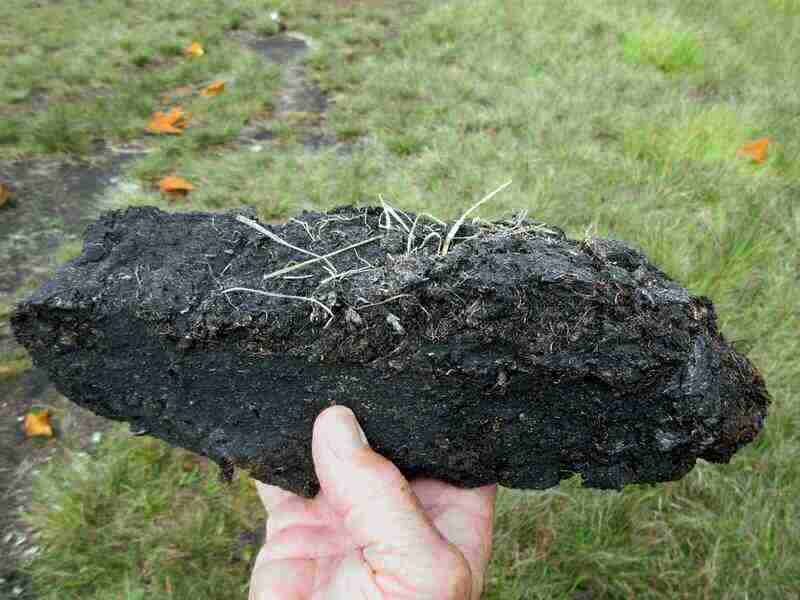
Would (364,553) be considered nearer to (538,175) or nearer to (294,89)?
(538,175)

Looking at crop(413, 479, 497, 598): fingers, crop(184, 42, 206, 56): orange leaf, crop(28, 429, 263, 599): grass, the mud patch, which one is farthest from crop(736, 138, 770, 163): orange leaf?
crop(184, 42, 206, 56): orange leaf

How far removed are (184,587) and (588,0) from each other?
21.1ft

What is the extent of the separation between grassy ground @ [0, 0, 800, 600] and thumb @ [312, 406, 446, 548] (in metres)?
0.81

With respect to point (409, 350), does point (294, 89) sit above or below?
below

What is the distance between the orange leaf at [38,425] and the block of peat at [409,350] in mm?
889

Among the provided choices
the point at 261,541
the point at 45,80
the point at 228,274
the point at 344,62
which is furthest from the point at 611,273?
the point at 45,80

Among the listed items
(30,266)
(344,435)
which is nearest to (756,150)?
(344,435)

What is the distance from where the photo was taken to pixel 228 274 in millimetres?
1636

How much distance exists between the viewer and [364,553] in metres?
1.36

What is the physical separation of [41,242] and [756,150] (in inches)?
171

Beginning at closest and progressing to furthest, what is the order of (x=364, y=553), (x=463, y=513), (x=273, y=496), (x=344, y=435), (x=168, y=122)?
(x=364, y=553) < (x=344, y=435) < (x=463, y=513) < (x=273, y=496) < (x=168, y=122)

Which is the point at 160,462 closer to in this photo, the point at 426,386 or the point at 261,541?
the point at 261,541

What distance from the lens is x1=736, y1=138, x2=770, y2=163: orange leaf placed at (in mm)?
3771

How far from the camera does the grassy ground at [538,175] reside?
204 centimetres
